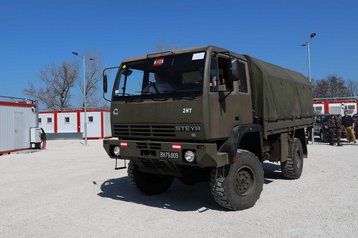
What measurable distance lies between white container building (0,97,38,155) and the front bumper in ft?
46.9

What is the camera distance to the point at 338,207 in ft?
20.8

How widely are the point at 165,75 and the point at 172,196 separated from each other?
2.87 m

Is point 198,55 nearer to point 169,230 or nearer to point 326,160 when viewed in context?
point 169,230

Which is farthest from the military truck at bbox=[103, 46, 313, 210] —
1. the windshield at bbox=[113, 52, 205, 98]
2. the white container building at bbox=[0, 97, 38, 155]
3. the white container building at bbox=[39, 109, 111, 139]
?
the white container building at bbox=[39, 109, 111, 139]

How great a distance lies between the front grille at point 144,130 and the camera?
20.1 ft

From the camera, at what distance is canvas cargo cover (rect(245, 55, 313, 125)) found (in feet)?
23.8

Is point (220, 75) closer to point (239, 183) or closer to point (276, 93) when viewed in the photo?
point (239, 183)

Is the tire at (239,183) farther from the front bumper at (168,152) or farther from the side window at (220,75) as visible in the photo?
the side window at (220,75)

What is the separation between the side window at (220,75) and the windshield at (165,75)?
0.63ft

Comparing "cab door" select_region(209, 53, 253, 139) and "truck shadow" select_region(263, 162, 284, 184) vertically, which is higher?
"cab door" select_region(209, 53, 253, 139)

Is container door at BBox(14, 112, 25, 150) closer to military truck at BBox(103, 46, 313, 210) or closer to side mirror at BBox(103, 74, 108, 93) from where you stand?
military truck at BBox(103, 46, 313, 210)

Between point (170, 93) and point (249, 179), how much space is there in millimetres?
2262

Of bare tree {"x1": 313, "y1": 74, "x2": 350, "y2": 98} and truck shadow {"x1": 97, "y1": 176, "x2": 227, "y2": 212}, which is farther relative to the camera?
bare tree {"x1": 313, "y1": 74, "x2": 350, "y2": 98}

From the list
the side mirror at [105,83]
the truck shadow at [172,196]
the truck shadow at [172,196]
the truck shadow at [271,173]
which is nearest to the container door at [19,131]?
the truck shadow at [172,196]
